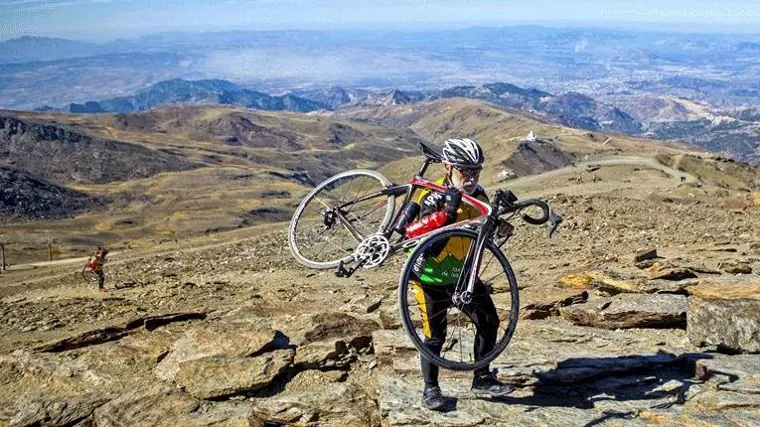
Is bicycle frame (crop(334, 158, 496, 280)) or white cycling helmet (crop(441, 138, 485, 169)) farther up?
white cycling helmet (crop(441, 138, 485, 169))

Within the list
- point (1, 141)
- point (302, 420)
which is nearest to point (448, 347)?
point (302, 420)

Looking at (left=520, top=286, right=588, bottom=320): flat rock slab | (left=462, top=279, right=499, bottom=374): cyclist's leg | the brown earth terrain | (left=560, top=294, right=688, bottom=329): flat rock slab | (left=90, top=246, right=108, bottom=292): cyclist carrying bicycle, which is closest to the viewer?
(left=462, top=279, right=499, bottom=374): cyclist's leg

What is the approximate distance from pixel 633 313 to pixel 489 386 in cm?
420

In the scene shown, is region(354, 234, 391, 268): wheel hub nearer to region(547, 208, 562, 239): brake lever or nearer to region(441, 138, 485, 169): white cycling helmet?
region(441, 138, 485, 169): white cycling helmet

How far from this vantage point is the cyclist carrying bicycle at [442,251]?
25.6 ft

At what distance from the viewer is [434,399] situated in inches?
311

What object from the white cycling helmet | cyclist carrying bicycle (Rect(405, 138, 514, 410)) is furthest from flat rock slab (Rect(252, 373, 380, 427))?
the white cycling helmet

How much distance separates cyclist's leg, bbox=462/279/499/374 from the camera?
8.21 meters

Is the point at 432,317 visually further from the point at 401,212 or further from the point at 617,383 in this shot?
the point at 617,383

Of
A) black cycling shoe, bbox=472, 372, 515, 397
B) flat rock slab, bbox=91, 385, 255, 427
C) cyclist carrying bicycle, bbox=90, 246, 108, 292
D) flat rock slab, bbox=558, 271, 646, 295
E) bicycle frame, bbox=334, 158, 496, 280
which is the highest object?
bicycle frame, bbox=334, 158, 496, 280

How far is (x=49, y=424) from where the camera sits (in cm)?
951

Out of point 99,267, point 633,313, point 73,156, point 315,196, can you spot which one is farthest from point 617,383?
point 73,156

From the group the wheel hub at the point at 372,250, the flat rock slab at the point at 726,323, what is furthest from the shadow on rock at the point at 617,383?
the wheel hub at the point at 372,250

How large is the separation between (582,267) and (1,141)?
584ft
